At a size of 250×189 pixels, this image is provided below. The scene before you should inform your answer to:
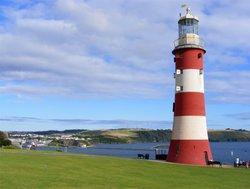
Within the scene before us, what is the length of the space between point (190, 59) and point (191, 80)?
1762 mm

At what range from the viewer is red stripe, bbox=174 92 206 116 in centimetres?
2964

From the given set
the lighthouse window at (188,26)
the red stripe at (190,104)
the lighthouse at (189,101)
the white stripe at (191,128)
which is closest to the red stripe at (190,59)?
the lighthouse at (189,101)

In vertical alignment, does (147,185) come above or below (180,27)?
below

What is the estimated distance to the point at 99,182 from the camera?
616 inches

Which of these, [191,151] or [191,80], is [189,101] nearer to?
[191,80]

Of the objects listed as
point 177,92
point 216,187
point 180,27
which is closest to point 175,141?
point 177,92

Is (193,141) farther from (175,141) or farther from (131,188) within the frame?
(131,188)

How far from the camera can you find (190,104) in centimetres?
2967

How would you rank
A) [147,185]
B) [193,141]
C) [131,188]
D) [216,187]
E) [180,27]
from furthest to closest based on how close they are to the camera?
[180,27], [193,141], [216,187], [147,185], [131,188]

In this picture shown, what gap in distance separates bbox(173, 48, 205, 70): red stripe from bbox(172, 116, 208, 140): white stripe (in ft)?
13.8

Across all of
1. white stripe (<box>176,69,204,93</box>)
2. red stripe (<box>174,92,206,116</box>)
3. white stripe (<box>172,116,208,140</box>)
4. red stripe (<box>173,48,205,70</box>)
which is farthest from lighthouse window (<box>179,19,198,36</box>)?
white stripe (<box>172,116,208,140</box>)

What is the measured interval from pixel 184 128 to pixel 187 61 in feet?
18.0

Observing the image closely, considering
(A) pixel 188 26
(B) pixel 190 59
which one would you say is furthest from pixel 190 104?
(A) pixel 188 26

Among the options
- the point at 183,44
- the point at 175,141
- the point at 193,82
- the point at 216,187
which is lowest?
the point at 216,187
